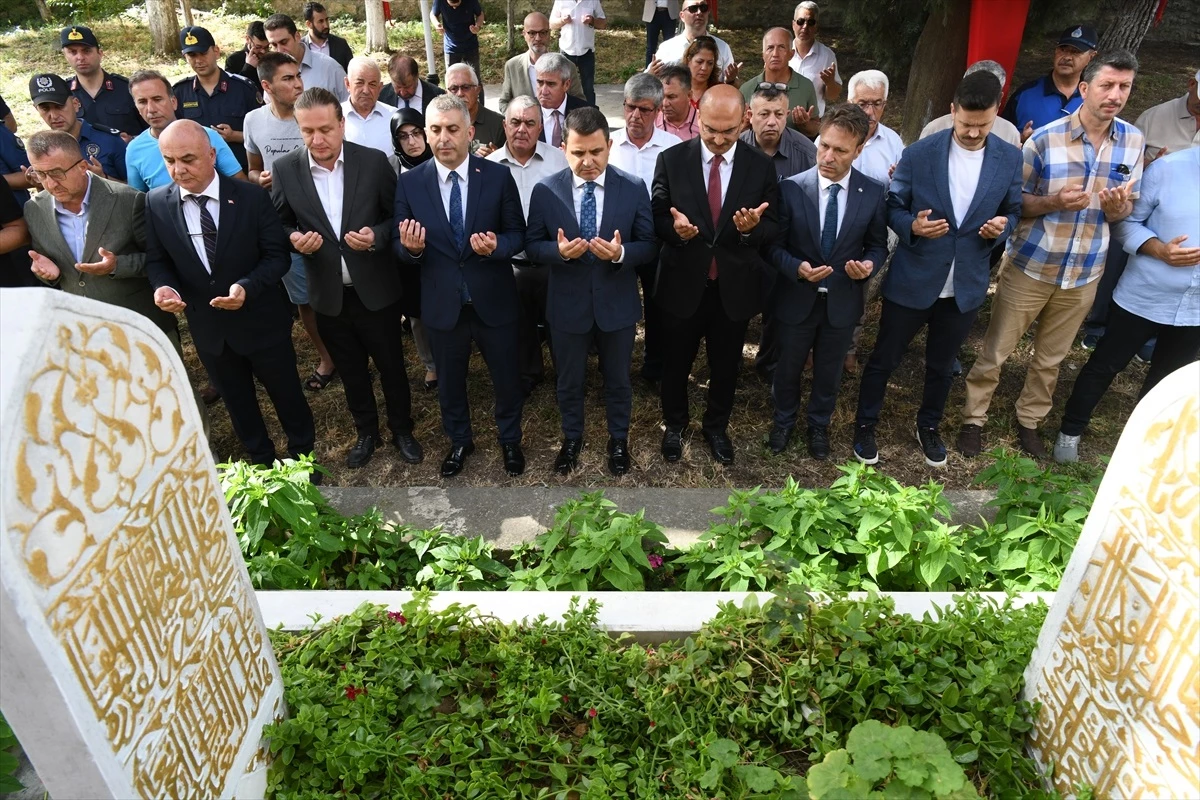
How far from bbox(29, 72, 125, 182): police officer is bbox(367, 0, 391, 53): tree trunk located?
7.93 m

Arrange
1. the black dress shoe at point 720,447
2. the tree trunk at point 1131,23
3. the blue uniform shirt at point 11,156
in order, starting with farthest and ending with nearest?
the tree trunk at point 1131,23, the blue uniform shirt at point 11,156, the black dress shoe at point 720,447

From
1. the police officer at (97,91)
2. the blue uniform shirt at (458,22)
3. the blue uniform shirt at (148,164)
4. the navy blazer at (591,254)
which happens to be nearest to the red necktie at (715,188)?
the navy blazer at (591,254)

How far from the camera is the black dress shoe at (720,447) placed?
181 inches

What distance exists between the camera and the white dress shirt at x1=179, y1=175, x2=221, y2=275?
3.85 m

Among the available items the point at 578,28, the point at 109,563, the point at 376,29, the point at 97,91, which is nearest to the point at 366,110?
the point at 97,91

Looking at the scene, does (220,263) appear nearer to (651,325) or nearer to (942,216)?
(651,325)

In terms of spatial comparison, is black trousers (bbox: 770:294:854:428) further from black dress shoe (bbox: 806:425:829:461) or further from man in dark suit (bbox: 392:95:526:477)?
man in dark suit (bbox: 392:95:526:477)

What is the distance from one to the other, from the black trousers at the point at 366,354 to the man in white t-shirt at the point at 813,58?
3472 mm

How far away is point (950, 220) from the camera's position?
13.5 feet

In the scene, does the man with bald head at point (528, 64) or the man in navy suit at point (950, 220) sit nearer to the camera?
the man in navy suit at point (950, 220)

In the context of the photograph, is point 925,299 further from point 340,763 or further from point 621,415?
point 340,763

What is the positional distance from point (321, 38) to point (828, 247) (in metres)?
5.32

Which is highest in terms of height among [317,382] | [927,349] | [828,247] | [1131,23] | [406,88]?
[1131,23]

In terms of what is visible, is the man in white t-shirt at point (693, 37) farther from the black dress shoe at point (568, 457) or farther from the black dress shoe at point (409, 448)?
the black dress shoe at point (409, 448)
